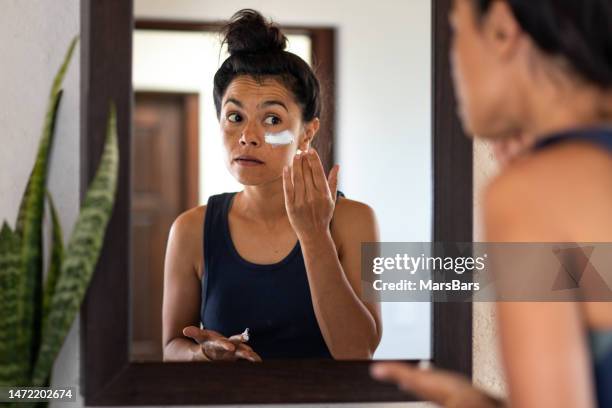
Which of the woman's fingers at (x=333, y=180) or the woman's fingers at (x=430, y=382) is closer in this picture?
the woman's fingers at (x=430, y=382)

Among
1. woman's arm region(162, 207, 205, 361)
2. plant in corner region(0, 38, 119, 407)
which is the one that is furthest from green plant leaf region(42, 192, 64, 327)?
woman's arm region(162, 207, 205, 361)

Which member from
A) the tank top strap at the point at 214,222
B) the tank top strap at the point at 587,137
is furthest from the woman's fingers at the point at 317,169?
the tank top strap at the point at 587,137

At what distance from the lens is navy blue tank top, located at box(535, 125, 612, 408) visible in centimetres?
43

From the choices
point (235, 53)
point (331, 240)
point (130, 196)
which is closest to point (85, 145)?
point (130, 196)

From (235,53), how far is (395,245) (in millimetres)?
311

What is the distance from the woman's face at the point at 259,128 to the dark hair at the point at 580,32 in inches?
17.4

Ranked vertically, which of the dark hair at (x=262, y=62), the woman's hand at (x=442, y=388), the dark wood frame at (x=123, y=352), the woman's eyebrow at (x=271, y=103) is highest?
the dark hair at (x=262, y=62)

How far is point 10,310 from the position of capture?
0.78 m

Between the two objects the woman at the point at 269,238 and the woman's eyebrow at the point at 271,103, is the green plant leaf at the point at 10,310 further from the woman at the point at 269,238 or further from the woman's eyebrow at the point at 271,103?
the woman's eyebrow at the point at 271,103

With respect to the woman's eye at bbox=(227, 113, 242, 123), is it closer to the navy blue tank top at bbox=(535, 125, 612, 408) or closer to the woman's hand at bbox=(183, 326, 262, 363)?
the woman's hand at bbox=(183, 326, 262, 363)

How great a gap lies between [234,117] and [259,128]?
3 cm

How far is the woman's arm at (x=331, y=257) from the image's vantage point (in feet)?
2.91

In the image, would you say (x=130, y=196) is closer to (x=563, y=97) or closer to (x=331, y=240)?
(x=331, y=240)

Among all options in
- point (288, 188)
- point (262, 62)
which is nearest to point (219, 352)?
point (288, 188)
